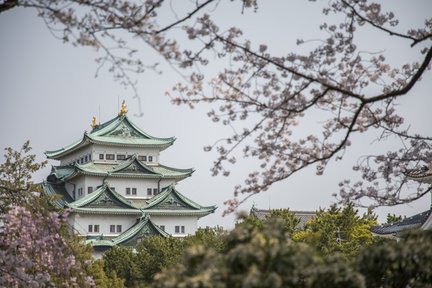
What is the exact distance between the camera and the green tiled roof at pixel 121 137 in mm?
47094

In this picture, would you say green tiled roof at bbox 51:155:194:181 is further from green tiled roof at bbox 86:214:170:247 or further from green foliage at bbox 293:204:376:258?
green foliage at bbox 293:204:376:258

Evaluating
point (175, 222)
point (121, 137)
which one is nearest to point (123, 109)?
point (121, 137)

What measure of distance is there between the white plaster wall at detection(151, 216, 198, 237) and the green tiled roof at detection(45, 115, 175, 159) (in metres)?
5.42

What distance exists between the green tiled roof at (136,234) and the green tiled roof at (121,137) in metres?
6.73

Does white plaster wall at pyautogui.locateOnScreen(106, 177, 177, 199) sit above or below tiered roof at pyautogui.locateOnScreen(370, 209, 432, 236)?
above

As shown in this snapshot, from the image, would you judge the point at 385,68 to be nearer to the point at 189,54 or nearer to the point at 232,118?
the point at 232,118

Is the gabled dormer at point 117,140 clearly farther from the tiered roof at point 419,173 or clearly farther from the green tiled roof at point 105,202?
the tiered roof at point 419,173

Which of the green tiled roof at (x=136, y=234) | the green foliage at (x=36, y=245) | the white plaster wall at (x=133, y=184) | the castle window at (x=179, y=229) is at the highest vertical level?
the white plaster wall at (x=133, y=184)

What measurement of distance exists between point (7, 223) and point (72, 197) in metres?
36.9

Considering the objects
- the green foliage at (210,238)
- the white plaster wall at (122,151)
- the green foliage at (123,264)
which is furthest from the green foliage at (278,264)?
the white plaster wall at (122,151)

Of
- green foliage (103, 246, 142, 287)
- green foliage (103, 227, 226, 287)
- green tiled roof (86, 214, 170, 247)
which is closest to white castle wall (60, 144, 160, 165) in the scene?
green tiled roof (86, 214, 170, 247)

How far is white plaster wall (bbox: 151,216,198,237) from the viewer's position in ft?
150

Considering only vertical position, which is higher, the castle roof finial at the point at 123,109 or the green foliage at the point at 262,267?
the castle roof finial at the point at 123,109

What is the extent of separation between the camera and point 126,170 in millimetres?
46031
